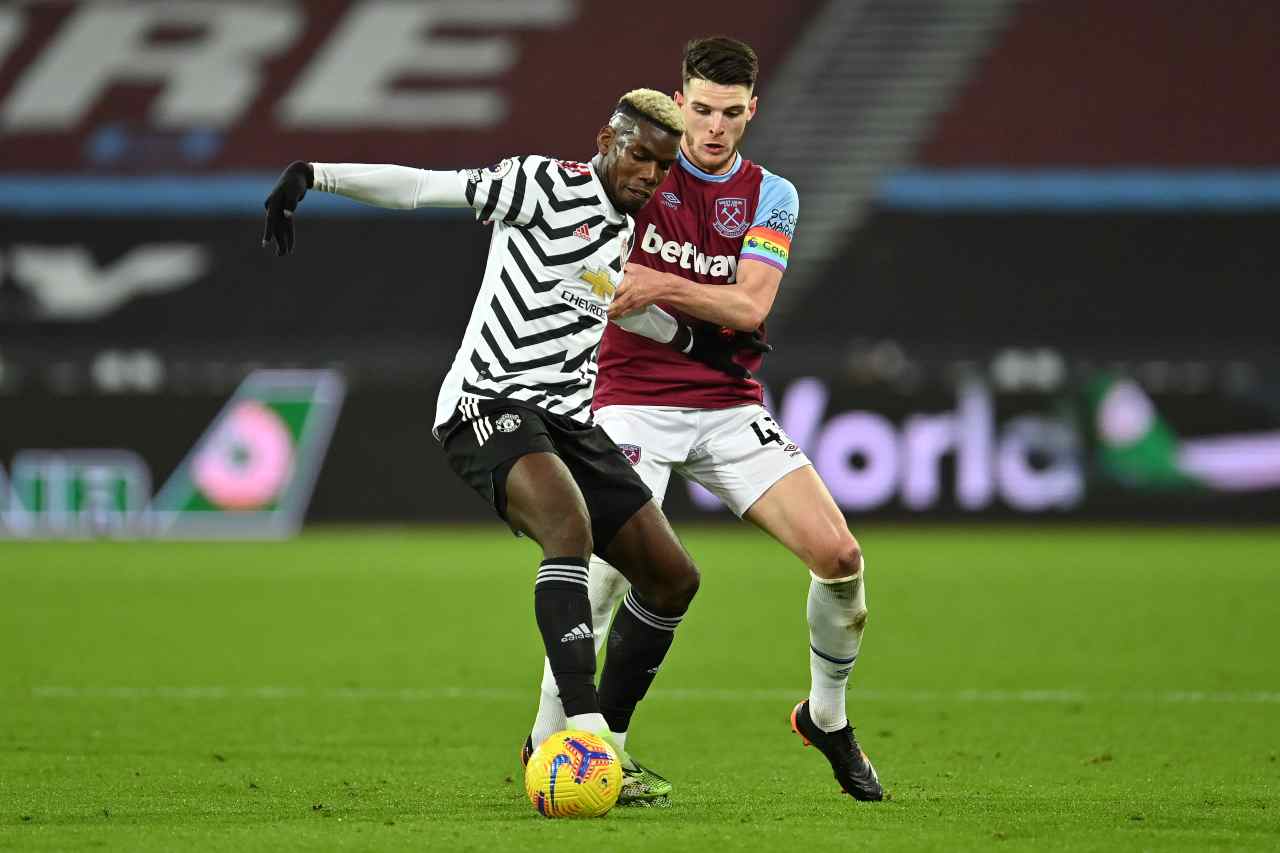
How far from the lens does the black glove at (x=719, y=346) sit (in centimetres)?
599

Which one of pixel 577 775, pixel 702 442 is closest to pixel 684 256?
pixel 702 442

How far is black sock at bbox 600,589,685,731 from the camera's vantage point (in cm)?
564

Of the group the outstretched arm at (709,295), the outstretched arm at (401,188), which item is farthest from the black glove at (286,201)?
the outstretched arm at (709,295)

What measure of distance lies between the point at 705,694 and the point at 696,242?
2.51 meters

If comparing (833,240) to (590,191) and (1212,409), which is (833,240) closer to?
(1212,409)

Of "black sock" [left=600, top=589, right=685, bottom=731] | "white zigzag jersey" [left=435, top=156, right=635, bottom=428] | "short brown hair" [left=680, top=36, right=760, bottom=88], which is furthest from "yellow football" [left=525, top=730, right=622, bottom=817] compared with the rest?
"short brown hair" [left=680, top=36, right=760, bottom=88]

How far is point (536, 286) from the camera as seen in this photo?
205 inches

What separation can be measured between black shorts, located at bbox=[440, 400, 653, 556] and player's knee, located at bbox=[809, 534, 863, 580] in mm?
588

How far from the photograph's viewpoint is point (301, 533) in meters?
16.2

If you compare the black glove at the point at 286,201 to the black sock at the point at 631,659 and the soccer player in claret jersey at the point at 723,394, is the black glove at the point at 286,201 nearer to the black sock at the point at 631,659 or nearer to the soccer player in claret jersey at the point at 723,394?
the soccer player in claret jersey at the point at 723,394

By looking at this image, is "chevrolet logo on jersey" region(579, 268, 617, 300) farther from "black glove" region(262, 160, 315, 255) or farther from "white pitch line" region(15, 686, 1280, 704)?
"white pitch line" region(15, 686, 1280, 704)

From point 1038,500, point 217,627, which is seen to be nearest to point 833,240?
point 1038,500

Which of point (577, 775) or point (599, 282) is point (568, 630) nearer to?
point (577, 775)

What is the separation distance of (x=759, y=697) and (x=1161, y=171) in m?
15.3
